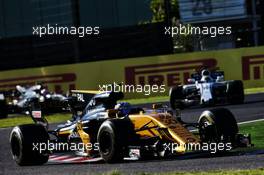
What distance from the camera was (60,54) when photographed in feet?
105

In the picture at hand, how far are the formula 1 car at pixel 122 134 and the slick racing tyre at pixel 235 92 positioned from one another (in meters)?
9.27

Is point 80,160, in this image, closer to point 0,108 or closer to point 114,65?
point 0,108

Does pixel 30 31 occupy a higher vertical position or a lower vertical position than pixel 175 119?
higher

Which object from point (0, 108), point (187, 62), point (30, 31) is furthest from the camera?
point (30, 31)

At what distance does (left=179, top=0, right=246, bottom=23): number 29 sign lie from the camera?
143 ft

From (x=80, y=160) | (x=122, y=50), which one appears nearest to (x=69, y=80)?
(x=122, y=50)

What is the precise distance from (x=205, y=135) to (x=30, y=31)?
1476 inches

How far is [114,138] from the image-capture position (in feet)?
35.6

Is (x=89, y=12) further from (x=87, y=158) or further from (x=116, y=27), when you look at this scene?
(x=87, y=158)

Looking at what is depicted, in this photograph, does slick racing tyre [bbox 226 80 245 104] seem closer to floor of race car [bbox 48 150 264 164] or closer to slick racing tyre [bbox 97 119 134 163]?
floor of race car [bbox 48 150 264 164]

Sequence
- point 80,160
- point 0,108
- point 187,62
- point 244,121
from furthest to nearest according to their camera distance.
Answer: point 187,62 → point 0,108 → point 244,121 → point 80,160

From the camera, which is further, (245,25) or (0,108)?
(245,25)

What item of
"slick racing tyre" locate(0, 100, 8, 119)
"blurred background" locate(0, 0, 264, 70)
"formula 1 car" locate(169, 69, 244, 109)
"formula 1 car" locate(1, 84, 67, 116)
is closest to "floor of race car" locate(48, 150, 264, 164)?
"formula 1 car" locate(169, 69, 244, 109)

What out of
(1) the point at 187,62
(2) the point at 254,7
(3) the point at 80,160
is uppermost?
(2) the point at 254,7
